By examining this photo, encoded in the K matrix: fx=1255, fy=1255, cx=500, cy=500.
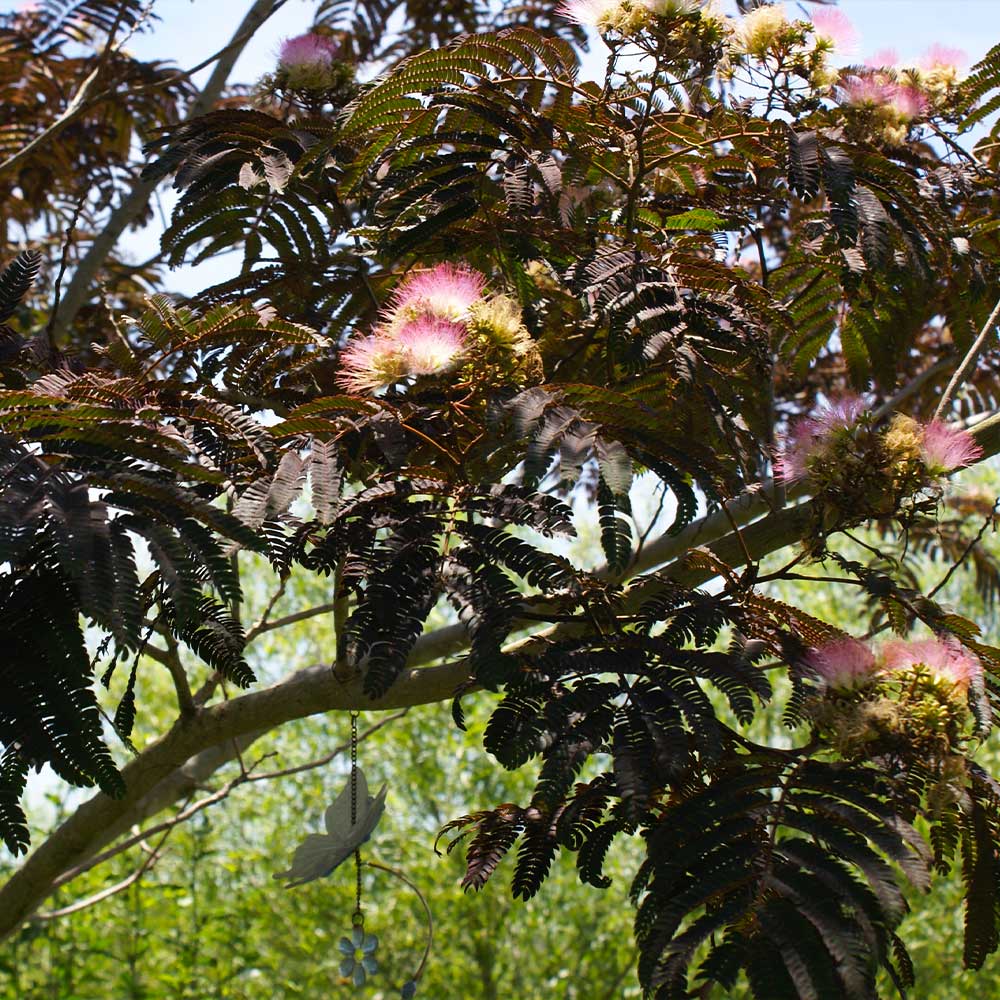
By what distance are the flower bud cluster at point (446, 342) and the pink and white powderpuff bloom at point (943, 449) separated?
2.08 feet

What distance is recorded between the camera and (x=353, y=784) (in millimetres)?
2305

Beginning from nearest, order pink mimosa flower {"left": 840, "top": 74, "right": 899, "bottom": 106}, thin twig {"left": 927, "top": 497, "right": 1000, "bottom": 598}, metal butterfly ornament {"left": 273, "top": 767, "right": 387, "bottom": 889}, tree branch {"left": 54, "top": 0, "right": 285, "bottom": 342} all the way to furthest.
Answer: thin twig {"left": 927, "top": 497, "right": 1000, "bottom": 598} < metal butterfly ornament {"left": 273, "top": 767, "right": 387, "bottom": 889} < pink mimosa flower {"left": 840, "top": 74, "right": 899, "bottom": 106} < tree branch {"left": 54, "top": 0, "right": 285, "bottom": 342}

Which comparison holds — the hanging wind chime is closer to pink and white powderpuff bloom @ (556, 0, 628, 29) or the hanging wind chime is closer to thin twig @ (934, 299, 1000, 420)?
thin twig @ (934, 299, 1000, 420)

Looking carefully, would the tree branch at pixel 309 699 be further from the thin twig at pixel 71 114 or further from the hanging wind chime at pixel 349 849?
the thin twig at pixel 71 114

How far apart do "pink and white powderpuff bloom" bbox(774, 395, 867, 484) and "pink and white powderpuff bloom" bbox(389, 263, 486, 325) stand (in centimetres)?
58

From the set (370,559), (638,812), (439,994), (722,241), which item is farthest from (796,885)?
(439,994)

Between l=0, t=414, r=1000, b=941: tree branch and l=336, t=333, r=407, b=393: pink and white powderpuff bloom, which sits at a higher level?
l=336, t=333, r=407, b=393: pink and white powderpuff bloom

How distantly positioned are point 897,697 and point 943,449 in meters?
0.44

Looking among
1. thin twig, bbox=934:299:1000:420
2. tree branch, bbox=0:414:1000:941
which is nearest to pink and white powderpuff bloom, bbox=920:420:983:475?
thin twig, bbox=934:299:1000:420

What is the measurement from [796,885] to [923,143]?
1733mm

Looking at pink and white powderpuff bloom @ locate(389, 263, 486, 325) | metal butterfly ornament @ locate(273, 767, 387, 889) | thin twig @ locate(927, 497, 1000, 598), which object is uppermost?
pink and white powderpuff bloom @ locate(389, 263, 486, 325)

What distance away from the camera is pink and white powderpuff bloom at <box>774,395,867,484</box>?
2.05 metres

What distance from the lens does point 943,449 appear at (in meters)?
2.01

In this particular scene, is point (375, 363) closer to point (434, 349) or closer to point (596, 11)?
point (434, 349)
